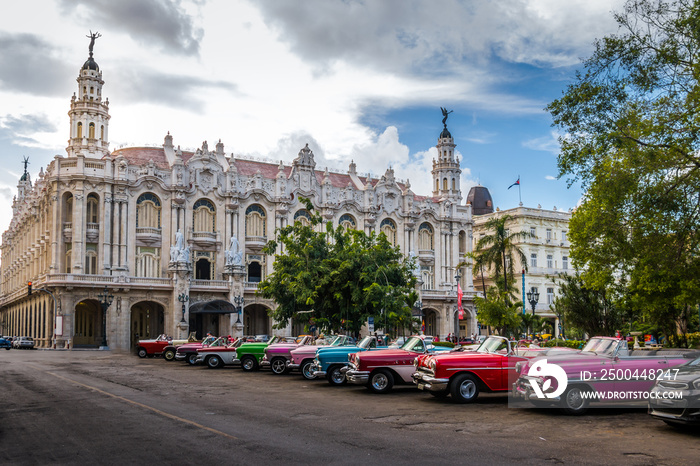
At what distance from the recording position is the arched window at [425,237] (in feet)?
251

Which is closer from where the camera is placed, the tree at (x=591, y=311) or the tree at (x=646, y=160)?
the tree at (x=646, y=160)

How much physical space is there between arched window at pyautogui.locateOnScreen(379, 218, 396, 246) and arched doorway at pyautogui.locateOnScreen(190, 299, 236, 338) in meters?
20.8

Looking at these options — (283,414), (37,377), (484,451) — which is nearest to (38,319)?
(37,377)

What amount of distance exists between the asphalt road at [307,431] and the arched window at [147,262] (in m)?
40.9

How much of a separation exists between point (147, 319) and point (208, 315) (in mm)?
5447

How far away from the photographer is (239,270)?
61281 mm

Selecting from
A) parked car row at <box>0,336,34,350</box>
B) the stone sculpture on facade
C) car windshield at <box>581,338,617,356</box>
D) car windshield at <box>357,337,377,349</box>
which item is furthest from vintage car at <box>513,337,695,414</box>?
parked car row at <box>0,336,34,350</box>

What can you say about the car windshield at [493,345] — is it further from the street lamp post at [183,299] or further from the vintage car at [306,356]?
the street lamp post at [183,299]

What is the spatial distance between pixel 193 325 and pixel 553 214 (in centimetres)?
4333

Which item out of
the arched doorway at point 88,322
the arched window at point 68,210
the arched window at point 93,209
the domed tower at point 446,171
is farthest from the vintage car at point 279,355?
the domed tower at point 446,171

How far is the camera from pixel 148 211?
2411 inches

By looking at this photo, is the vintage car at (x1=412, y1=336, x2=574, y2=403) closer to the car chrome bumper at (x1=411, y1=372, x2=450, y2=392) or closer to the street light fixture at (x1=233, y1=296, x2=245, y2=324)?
the car chrome bumper at (x1=411, y1=372, x2=450, y2=392)

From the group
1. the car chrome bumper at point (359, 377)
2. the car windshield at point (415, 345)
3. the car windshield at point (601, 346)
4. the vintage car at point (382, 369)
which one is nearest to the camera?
the car windshield at point (601, 346)

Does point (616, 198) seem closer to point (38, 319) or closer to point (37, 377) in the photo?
point (37, 377)
